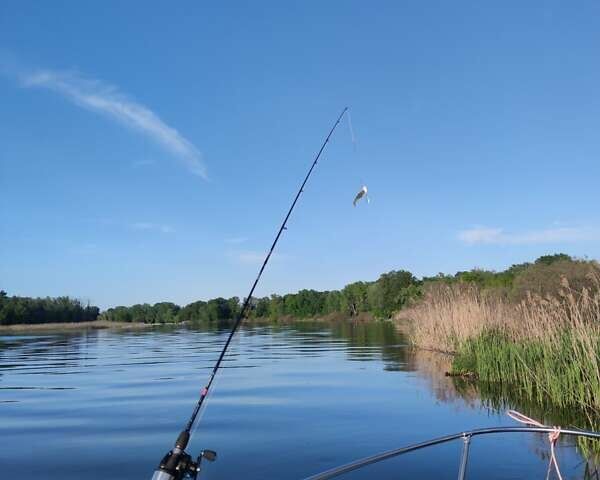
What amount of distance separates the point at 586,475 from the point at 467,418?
13.8 ft

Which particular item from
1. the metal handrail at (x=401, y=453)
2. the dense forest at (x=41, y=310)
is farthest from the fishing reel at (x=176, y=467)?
the dense forest at (x=41, y=310)

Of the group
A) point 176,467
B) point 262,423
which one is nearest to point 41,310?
point 262,423

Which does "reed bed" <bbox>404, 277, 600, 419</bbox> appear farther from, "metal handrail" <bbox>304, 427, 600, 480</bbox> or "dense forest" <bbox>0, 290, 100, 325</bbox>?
"dense forest" <bbox>0, 290, 100, 325</bbox>

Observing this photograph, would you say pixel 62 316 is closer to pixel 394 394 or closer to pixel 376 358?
pixel 376 358

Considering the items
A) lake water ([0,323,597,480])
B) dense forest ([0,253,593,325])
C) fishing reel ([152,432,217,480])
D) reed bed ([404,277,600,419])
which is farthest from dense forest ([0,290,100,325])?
fishing reel ([152,432,217,480])

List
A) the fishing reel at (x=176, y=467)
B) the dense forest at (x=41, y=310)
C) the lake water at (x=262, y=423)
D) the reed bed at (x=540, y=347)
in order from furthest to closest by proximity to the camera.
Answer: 1. the dense forest at (x=41, y=310)
2. the reed bed at (x=540, y=347)
3. the lake water at (x=262, y=423)
4. the fishing reel at (x=176, y=467)

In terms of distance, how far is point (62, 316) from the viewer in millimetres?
114000

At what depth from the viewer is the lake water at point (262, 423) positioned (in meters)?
8.19

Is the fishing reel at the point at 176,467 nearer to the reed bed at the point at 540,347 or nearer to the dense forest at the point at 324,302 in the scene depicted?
the reed bed at the point at 540,347

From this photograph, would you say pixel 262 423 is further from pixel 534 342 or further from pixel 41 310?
pixel 41 310

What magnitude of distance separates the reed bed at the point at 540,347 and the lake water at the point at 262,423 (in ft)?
3.93

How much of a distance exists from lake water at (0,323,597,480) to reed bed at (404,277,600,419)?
3.93 ft

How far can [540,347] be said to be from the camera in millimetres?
13688

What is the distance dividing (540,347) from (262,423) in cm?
660
